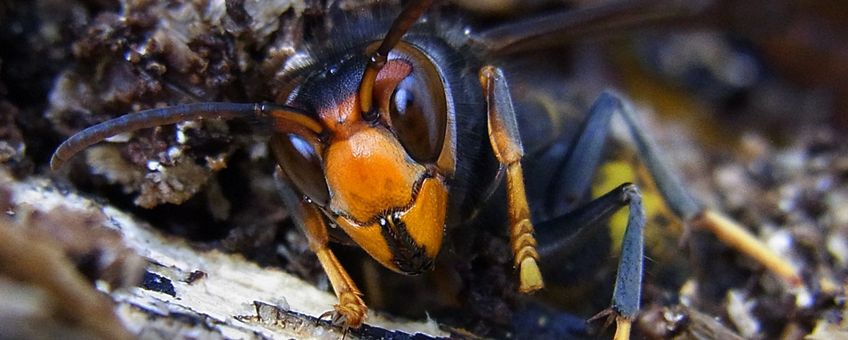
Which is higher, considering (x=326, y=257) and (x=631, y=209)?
(x=631, y=209)

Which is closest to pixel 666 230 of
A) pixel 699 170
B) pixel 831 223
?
pixel 831 223

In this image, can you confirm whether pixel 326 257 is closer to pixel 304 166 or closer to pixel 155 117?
pixel 304 166

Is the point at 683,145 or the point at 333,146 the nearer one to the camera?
the point at 333,146

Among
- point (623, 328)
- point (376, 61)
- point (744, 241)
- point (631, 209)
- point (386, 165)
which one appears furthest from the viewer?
point (744, 241)

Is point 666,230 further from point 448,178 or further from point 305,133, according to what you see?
point 305,133

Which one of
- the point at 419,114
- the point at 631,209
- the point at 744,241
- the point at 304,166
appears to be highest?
the point at 744,241

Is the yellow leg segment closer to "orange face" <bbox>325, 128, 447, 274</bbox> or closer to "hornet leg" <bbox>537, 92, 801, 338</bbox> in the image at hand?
"hornet leg" <bbox>537, 92, 801, 338</bbox>

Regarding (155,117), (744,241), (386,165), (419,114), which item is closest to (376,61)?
(419,114)

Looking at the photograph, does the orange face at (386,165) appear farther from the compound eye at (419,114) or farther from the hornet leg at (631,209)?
the hornet leg at (631,209)
